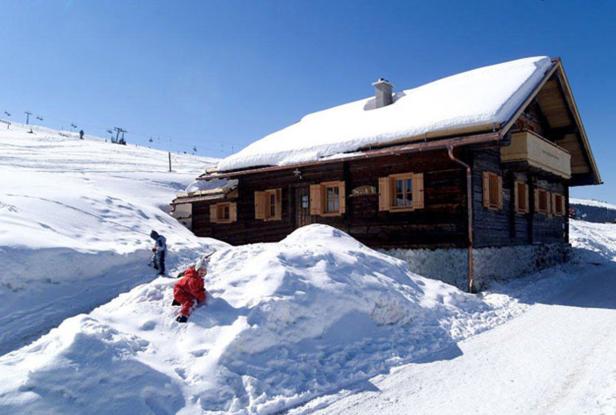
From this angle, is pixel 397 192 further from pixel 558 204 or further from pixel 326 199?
pixel 558 204

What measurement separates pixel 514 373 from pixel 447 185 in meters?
7.61

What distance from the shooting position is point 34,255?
8.79 meters

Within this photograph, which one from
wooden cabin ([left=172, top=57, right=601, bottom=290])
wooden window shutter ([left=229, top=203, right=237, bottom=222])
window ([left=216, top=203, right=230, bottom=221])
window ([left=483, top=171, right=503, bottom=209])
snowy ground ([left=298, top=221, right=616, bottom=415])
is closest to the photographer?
snowy ground ([left=298, top=221, right=616, bottom=415])

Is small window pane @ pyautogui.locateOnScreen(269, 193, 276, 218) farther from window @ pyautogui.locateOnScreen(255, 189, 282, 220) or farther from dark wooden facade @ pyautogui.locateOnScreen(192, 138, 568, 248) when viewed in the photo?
dark wooden facade @ pyautogui.locateOnScreen(192, 138, 568, 248)

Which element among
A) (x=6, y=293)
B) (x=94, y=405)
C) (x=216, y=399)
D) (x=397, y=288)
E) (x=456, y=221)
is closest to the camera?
(x=94, y=405)

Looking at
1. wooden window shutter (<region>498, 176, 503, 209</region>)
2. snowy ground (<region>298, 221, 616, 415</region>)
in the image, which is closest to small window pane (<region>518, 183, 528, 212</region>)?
wooden window shutter (<region>498, 176, 503, 209</region>)

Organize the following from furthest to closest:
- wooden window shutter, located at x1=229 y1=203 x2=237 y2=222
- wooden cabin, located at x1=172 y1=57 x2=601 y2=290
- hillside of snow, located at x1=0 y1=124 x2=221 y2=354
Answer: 1. wooden window shutter, located at x1=229 y1=203 x2=237 y2=222
2. wooden cabin, located at x1=172 y1=57 x2=601 y2=290
3. hillside of snow, located at x1=0 y1=124 x2=221 y2=354

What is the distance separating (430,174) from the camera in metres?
13.2

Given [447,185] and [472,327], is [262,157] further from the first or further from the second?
[472,327]

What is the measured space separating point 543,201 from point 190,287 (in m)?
16.2

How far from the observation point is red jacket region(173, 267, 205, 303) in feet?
21.1

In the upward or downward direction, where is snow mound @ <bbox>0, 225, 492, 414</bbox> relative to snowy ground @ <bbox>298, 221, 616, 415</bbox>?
upward

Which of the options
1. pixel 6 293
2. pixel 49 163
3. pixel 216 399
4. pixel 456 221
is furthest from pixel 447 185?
pixel 49 163

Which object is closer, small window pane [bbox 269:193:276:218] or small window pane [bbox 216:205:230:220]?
small window pane [bbox 269:193:276:218]
